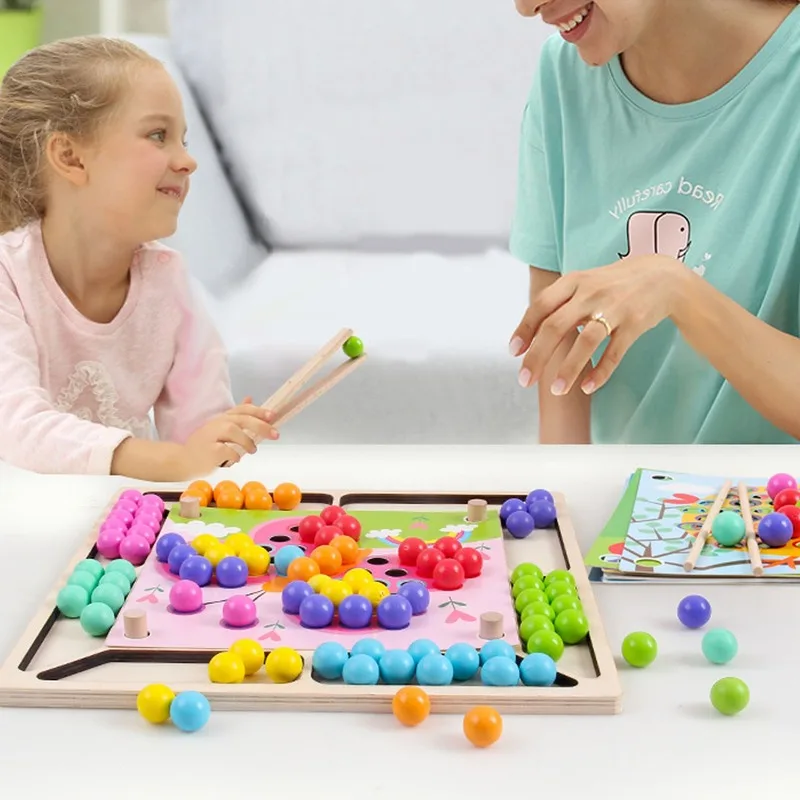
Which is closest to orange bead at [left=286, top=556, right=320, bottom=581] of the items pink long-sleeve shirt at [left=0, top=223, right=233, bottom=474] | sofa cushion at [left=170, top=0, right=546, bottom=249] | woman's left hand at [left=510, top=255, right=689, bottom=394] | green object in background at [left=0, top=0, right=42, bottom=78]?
woman's left hand at [left=510, top=255, right=689, bottom=394]

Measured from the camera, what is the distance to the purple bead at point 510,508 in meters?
0.93

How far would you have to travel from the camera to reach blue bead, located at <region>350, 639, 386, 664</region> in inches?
27.0

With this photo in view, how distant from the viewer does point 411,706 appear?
634 mm

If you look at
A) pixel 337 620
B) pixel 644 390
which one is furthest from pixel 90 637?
pixel 644 390

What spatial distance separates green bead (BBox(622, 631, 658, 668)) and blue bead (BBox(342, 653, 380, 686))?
0.15m

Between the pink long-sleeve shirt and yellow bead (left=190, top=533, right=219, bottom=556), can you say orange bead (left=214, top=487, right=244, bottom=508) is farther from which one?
the pink long-sleeve shirt

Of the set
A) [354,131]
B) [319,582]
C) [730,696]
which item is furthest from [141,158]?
[354,131]

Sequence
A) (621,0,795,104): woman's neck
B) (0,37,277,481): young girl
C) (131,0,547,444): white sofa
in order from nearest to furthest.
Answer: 1. (621,0,795,104): woman's neck
2. (0,37,277,481): young girl
3. (131,0,547,444): white sofa

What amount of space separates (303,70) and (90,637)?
6.52 feet

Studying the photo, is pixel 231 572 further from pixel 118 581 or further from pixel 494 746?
pixel 494 746

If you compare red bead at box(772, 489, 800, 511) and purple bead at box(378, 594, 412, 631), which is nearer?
purple bead at box(378, 594, 412, 631)

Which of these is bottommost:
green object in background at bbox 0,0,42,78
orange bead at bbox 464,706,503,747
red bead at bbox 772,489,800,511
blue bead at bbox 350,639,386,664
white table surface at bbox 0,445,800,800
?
white table surface at bbox 0,445,800,800

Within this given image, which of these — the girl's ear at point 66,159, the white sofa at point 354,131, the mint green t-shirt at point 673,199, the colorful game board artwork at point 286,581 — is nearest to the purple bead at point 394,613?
the colorful game board artwork at point 286,581

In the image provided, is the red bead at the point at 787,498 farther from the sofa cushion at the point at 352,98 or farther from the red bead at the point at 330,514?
the sofa cushion at the point at 352,98
